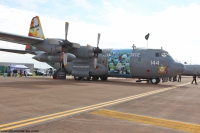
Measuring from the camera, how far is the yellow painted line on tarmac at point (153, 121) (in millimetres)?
5840

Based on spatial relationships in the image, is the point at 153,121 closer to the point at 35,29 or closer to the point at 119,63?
the point at 119,63

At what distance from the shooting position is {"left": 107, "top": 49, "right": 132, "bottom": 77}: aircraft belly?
2430 cm

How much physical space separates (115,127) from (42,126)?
1.89 meters

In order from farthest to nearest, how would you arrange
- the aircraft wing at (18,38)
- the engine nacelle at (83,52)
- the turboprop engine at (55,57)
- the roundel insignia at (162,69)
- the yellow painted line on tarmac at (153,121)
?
1. the engine nacelle at (83,52)
2. the turboprop engine at (55,57)
3. the roundel insignia at (162,69)
4. the aircraft wing at (18,38)
5. the yellow painted line on tarmac at (153,121)

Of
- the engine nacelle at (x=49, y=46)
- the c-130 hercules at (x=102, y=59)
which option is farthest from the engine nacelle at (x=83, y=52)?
the engine nacelle at (x=49, y=46)

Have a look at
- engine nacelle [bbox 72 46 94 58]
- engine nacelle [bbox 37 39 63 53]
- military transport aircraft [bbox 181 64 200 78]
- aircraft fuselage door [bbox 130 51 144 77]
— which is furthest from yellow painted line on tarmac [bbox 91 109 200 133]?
military transport aircraft [bbox 181 64 200 78]

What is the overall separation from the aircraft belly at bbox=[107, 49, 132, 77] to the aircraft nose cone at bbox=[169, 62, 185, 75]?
4.66 metres

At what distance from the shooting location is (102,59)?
85.2ft

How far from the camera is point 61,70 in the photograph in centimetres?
2791

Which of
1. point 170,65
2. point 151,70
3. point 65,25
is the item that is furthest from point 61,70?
point 170,65

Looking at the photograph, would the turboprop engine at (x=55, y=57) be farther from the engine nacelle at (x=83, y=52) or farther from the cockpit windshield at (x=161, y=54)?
the cockpit windshield at (x=161, y=54)

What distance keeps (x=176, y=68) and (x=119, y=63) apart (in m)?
6.31

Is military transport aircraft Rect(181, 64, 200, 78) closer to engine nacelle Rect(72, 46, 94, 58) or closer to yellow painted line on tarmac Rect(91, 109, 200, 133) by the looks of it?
engine nacelle Rect(72, 46, 94, 58)

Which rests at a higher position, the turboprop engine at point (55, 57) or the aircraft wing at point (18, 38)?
the aircraft wing at point (18, 38)
